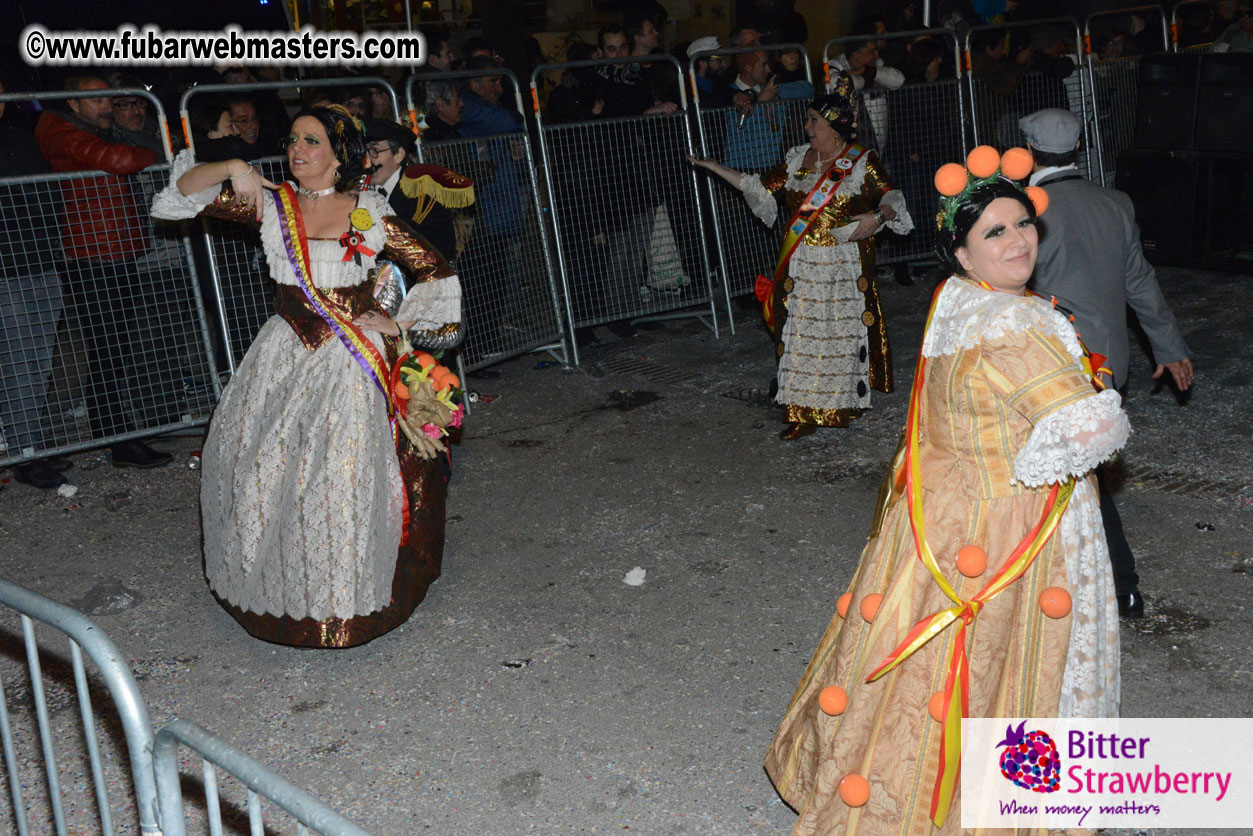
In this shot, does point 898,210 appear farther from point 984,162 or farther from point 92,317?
point 92,317

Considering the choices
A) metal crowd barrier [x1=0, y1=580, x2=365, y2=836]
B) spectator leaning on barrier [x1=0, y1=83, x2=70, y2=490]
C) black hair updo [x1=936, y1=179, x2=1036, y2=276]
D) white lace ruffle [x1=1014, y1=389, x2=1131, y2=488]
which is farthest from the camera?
spectator leaning on barrier [x1=0, y1=83, x2=70, y2=490]

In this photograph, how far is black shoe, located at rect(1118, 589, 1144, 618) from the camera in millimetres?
4543

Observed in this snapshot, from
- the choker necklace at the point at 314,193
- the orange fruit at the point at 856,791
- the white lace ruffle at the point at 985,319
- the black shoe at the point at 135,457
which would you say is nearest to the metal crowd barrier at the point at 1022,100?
the choker necklace at the point at 314,193

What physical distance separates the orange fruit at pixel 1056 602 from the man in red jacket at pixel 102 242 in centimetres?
536

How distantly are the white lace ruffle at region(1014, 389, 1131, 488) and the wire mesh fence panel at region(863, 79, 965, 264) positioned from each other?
690 cm

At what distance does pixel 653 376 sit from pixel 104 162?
3.67 metres

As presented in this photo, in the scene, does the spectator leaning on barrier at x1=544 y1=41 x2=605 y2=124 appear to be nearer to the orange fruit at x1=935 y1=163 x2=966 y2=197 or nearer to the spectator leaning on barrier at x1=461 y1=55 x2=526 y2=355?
the spectator leaning on barrier at x1=461 y1=55 x2=526 y2=355

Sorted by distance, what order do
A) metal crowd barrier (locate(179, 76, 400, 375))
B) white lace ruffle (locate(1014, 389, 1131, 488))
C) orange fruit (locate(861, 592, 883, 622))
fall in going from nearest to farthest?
white lace ruffle (locate(1014, 389, 1131, 488)) → orange fruit (locate(861, 592, 883, 622)) → metal crowd barrier (locate(179, 76, 400, 375))

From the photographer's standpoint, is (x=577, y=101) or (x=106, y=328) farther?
(x=577, y=101)

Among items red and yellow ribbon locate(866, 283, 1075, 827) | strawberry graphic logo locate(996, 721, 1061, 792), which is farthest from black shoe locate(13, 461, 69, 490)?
strawberry graphic logo locate(996, 721, 1061, 792)

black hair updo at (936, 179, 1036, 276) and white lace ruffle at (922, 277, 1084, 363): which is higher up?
black hair updo at (936, 179, 1036, 276)

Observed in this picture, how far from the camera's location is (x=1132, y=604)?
179 inches

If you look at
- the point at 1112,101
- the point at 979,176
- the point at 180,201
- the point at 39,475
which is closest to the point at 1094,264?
the point at 979,176

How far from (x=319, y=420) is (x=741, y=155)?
5201 millimetres
